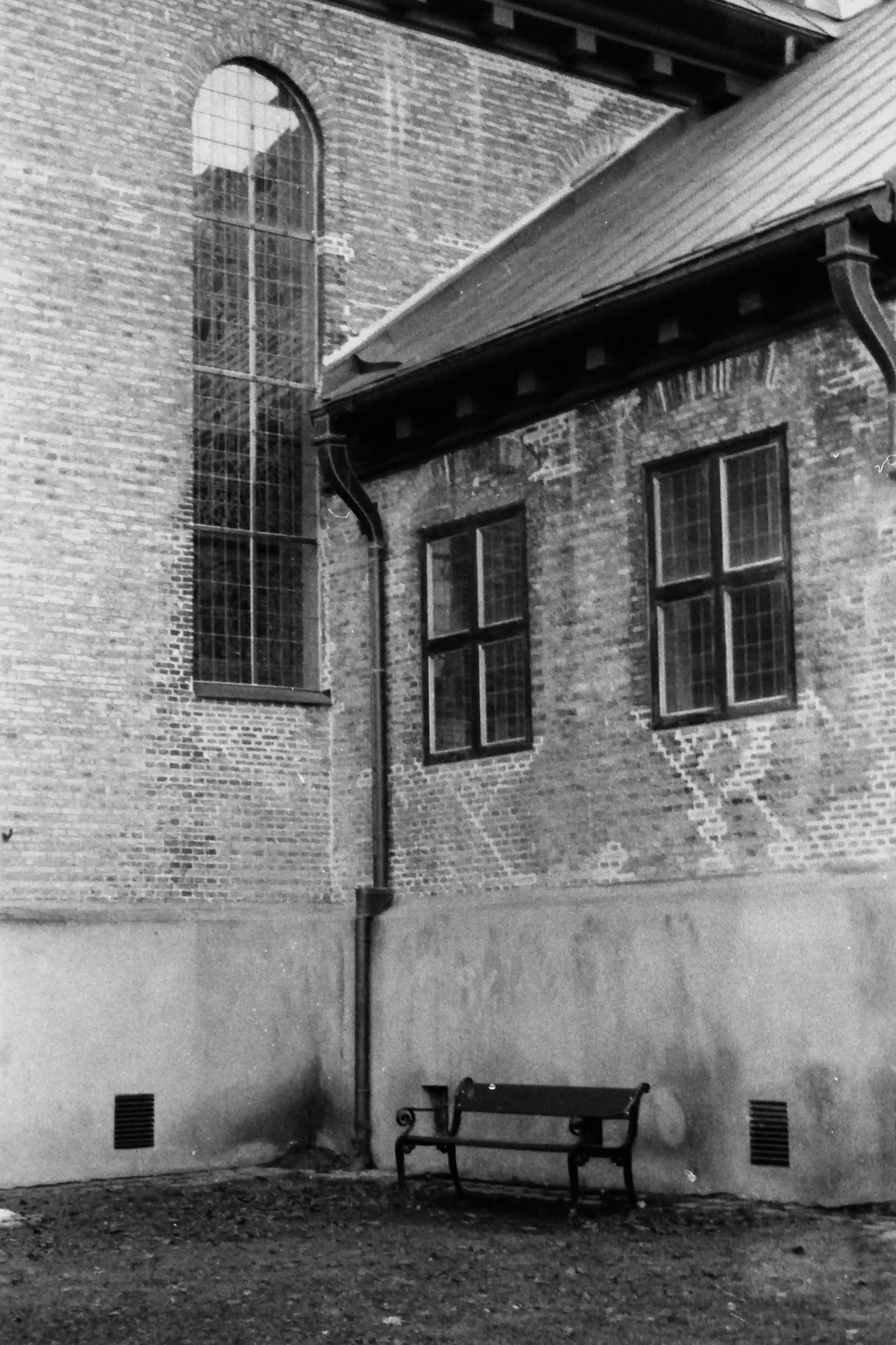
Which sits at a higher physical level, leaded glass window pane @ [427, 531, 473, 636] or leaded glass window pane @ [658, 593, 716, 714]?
leaded glass window pane @ [427, 531, 473, 636]

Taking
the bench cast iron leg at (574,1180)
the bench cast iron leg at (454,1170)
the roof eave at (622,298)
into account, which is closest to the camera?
the roof eave at (622,298)

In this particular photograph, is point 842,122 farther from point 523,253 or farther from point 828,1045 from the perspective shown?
point 828,1045

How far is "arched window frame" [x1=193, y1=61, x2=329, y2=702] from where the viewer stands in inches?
689

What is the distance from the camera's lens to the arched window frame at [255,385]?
57.4 ft

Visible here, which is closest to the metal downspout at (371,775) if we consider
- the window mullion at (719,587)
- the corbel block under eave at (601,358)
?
the corbel block under eave at (601,358)

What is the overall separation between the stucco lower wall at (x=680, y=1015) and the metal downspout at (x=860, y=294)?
312 cm

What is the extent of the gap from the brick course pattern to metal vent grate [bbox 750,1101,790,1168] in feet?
5.01

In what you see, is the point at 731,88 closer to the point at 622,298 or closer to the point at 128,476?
Result: the point at 622,298

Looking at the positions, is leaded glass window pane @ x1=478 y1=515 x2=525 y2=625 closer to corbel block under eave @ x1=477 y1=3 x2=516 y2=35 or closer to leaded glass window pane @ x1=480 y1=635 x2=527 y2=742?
leaded glass window pane @ x1=480 y1=635 x2=527 y2=742

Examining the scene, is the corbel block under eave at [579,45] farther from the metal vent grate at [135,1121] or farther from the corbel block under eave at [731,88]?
the metal vent grate at [135,1121]

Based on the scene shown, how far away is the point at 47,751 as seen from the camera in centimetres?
1608

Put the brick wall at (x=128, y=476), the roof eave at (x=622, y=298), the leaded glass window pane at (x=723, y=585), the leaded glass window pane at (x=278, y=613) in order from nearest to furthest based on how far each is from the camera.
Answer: the roof eave at (x=622, y=298) → the leaded glass window pane at (x=723, y=585) → the brick wall at (x=128, y=476) → the leaded glass window pane at (x=278, y=613)

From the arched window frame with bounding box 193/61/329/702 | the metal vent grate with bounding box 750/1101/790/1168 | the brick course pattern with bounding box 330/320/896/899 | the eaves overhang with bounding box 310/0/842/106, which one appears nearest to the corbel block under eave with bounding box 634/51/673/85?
the eaves overhang with bounding box 310/0/842/106

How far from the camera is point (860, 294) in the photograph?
13.0 m
